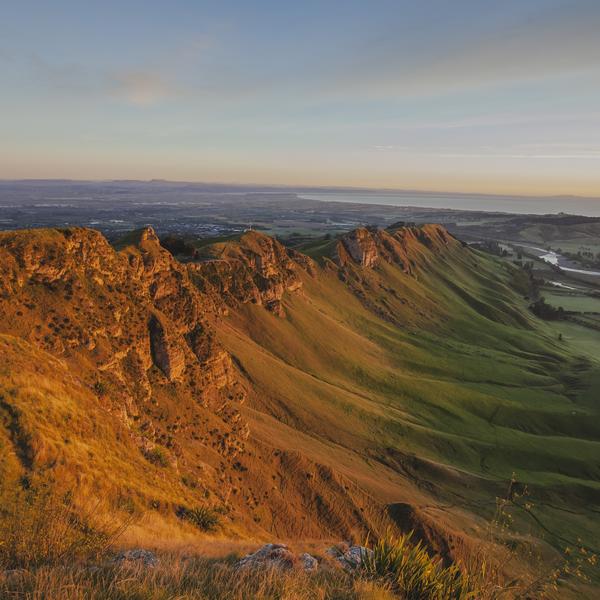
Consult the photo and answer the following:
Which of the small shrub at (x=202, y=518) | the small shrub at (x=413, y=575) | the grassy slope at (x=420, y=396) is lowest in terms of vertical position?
the grassy slope at (x=420, y=396)

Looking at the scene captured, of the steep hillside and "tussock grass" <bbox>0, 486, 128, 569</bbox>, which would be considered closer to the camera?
"tussock grass" <bbox>0, 486, 128, 569</bbox>

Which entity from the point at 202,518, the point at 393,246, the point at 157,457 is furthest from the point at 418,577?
the point at 393,246

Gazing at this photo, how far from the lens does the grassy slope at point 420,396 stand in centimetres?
4984

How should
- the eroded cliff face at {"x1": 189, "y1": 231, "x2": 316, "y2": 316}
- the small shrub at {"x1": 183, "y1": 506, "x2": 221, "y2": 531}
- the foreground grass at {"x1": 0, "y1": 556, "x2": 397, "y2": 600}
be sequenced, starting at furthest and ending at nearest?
the eroded cliff face at {"x1": 189, "y1": 231, "x2": 316, "y2": 316} < the small shrub at {"x1": 183, "y1": 506, "x2": 221, "y2": 531} < the foreground grass at {"x1": 0, "y1": 556, "x2": 397, "y2": 600}

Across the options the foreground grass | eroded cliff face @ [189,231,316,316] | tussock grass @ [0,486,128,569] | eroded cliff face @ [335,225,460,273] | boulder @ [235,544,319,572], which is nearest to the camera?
the foreground grass

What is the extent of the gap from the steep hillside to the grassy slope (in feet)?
1.09

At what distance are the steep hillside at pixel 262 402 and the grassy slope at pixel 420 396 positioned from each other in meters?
0.33

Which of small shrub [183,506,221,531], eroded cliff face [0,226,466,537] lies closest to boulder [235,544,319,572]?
small shrub [183,506,221,531]

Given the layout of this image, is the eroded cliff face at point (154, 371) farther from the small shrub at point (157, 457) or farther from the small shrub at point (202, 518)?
the small shrub at point (202, 518)

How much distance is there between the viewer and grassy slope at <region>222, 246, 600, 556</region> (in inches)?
1962

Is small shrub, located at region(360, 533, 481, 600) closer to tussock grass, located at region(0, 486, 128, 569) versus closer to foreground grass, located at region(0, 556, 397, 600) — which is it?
foreground grass, located at region(0, 556, 397, 600)

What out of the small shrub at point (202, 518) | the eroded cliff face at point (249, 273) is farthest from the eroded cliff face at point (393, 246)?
the small shrub at point (202, 518)

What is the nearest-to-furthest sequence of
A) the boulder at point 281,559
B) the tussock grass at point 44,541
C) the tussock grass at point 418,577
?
the tussock grass at point 44,541
the tussock grass at point 418,577
the boulder at point 281,559

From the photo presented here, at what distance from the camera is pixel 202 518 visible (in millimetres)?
20078
